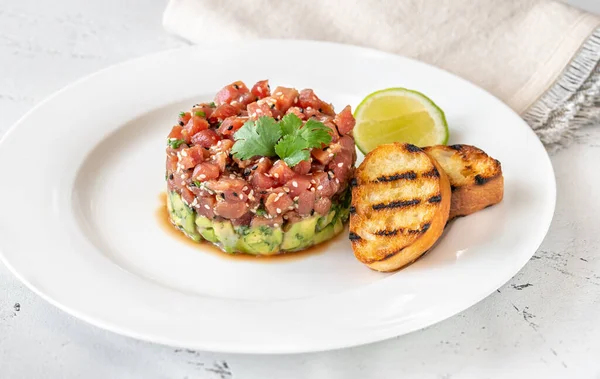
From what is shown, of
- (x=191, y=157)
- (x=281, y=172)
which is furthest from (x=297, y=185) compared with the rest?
(x=191, y=157)

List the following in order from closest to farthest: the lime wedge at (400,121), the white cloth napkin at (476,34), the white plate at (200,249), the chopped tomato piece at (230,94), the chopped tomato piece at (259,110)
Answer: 1. the white plate at (200,249)
2. the chopped tomato piece at (259,110)
3. the chopped tomato piece at (230,94)
4. the lime wedge at (400,121)
5. the white cloth napkin at (476,34)

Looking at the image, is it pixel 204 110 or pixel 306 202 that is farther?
pixel 204 110

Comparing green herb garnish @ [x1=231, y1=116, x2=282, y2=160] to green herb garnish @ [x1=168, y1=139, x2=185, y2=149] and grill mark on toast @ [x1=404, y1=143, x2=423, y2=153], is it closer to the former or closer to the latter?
green herb garnish @ [x1=168, y1=139, x2=185, y2=149]

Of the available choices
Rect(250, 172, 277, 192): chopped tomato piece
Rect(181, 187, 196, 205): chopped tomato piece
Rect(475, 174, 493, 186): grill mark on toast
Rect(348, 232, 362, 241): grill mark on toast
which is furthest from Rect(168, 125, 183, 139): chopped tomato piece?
Rect(475, 174, 493, 186): grill mark on toast

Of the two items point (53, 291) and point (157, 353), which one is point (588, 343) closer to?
point (157, 353)

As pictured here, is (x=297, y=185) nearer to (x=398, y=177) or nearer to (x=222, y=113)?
(x=398, y=177)

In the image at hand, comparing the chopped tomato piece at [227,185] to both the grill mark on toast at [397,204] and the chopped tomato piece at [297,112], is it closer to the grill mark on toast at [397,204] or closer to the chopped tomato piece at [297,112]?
the chopped tomato piece at [297,112]

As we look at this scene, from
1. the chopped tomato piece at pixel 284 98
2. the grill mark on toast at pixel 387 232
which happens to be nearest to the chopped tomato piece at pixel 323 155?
the chopped tomato piece at pixel 284 98
